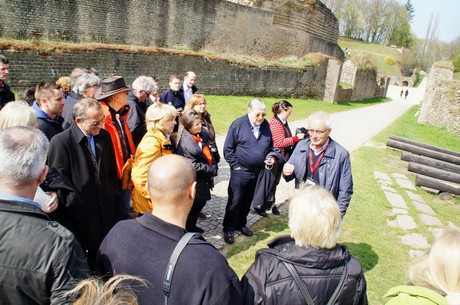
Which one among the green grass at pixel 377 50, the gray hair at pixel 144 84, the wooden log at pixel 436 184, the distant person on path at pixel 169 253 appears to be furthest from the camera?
the green grass at pixel 377 50

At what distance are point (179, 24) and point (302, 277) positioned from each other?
2251 cm

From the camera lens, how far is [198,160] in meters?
4.00

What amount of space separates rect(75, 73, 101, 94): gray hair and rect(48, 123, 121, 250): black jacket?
143 centimetres

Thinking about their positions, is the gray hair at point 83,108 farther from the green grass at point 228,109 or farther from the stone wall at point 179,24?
the stone wall at point 179,24

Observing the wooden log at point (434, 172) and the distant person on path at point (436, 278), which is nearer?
the distant person on path at point (436, 278)

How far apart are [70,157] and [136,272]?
166 centimetres

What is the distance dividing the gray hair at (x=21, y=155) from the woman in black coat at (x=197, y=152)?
6.99 ft

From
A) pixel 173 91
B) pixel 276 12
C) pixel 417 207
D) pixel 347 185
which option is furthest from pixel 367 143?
pixel 276 12

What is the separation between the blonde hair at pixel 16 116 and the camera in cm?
282

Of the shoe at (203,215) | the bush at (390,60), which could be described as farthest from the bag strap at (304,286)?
the bush at (390,60)

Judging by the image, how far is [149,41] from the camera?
824 inches

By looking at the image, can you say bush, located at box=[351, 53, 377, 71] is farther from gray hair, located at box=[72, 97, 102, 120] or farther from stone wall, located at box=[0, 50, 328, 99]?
gray hair, located at box=[72, 97, 102, 120]

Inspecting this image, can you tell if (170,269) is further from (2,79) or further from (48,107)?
(2,79)

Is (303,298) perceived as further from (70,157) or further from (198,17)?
(198,17)
